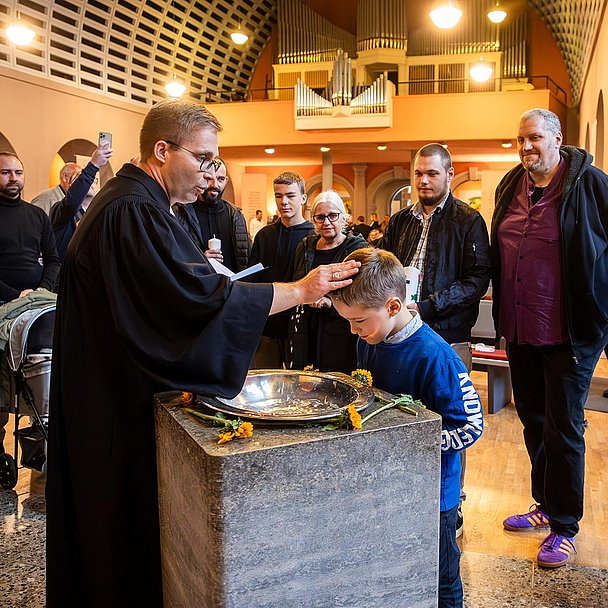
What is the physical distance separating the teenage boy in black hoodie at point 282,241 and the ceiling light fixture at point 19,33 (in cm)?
702

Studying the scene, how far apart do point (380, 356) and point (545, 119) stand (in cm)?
121

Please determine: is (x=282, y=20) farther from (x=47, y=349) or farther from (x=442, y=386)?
(x=442, y=386)

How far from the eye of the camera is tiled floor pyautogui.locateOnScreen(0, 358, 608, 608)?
2459mm

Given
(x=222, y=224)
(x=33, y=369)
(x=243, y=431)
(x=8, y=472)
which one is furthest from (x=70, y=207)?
(x=243, y=431)

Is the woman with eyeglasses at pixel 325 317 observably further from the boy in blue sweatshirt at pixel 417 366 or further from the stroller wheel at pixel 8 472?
the stroller wheel at pixel 8 472

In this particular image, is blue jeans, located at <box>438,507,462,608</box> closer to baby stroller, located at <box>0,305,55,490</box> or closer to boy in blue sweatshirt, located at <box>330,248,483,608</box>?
boy in blue sweatshirt, located at <box>330,248,483,608</box>

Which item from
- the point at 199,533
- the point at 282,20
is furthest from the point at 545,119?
the point at 282,20

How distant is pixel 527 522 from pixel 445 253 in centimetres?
121

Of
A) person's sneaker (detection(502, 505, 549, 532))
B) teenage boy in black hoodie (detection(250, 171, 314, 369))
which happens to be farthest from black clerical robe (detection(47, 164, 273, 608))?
teenage boy in black hoodie (detection(250, 171, 314, 369))

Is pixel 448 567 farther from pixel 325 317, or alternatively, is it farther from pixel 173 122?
pixel 325 317

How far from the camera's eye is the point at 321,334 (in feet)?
11.1

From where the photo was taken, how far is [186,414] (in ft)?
5.46

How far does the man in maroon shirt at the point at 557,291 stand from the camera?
2562mm

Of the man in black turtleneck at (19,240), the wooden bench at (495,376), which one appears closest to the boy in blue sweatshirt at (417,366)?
the man in black turtleneck at (19,240)
